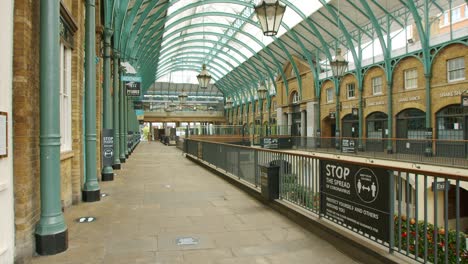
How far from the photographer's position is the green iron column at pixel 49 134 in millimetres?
4316

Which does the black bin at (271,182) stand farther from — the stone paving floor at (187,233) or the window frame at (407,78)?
the window frame at (407,78)

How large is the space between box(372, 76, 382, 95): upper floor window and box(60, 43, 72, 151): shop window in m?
23.1

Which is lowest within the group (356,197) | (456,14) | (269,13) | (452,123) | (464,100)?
(356,197)

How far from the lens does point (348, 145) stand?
21125mm

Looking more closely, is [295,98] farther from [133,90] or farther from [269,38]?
[133,90]

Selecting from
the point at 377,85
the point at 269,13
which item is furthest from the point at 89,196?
the point at 377,85

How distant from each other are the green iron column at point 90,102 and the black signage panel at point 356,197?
15.8 ft

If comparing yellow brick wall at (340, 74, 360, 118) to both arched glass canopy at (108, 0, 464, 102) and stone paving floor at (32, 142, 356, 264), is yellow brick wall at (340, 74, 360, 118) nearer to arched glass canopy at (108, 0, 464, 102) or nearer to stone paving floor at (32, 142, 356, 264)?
arched glass canopy at (108, 0, 464, 102)

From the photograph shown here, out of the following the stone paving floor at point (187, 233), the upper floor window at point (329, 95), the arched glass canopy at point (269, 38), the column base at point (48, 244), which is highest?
the arched glass canopy at point (269, 38)

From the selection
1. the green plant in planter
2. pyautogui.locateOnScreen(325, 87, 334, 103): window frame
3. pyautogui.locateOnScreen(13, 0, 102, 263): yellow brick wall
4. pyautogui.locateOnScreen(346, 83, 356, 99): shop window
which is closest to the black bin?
the green plant in planter

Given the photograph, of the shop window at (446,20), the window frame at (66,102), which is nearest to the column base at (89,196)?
the window frame at (66,102)

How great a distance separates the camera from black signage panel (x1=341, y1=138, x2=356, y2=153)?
20703 mm

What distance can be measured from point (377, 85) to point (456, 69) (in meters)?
6.60

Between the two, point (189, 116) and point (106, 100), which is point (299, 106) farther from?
point (189, 116)
